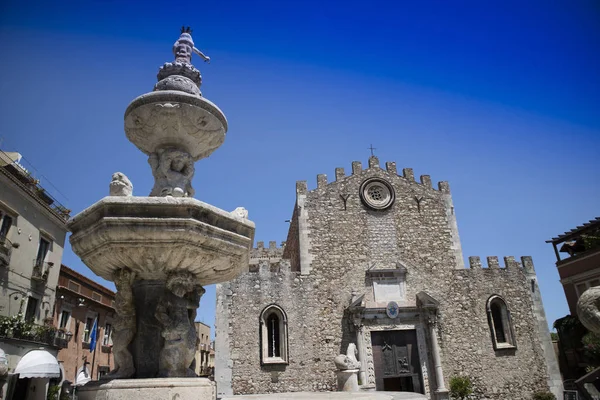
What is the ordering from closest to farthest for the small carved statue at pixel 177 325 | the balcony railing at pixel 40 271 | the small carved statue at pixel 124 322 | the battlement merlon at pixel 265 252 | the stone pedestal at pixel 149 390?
the stone pedestal at pixel 149 390, the small carved statue at pixel 177 325, the small carved statue at pixel 124 322, the balcony railing at pixel 40 271, the battlement merlon at pixel 265 252

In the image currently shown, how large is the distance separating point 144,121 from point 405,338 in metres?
15.6

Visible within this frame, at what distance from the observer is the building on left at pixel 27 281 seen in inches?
620

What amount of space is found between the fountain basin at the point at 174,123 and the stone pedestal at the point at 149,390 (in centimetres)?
305

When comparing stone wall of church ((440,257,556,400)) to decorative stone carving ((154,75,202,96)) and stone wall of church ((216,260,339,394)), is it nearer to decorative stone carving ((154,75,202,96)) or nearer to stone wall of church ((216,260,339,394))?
stone wall of church ((216,260,339,394))

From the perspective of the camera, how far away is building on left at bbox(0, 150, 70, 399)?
1574 cm

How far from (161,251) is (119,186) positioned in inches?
37.7

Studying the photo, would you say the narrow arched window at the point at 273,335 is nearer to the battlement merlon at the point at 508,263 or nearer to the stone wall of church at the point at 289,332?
the stone wall of church at the point at 289,332

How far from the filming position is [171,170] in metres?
5.66

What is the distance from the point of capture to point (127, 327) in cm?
475

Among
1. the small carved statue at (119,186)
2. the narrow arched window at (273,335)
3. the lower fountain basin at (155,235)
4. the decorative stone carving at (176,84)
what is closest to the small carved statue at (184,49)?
the decorative stone carving at (176,84)

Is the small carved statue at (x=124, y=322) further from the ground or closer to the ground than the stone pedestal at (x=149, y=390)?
further from the ground

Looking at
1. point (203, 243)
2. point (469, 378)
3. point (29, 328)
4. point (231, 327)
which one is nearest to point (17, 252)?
point (29, 328)

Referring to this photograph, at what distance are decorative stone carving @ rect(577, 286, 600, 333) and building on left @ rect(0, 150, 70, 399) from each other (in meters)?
15.9

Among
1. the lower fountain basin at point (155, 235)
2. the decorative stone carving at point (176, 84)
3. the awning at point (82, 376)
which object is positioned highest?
the decorative stone carving at point (176, 84)
